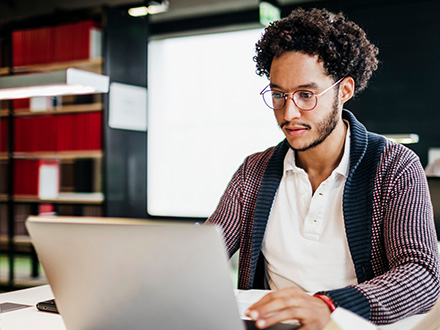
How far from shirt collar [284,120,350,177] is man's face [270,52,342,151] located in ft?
0.27

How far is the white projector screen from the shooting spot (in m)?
5.08

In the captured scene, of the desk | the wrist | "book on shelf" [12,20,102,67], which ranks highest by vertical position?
"book on shelf" [12,20,102,67]

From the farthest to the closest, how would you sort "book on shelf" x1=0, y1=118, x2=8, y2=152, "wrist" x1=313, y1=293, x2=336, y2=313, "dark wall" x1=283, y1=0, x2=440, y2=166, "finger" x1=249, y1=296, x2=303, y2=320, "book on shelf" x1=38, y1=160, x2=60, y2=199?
1. "book on shelf" x1=0, y1=118, x2=8, y2=152
2. "book on shelf" x1=38, y1=160, x2=60, y2=199
3. "dark wall" x1=283, y1=0, x2=440, y2=166
4. "wrist" x1=313, y1=293, x2=336, y2=313
5. "finger" x1=249, y1=296, x2=303, y2=320

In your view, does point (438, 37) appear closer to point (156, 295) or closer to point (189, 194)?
point (189, 194)

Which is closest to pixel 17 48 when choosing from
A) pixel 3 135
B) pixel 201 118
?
pixel 3 135

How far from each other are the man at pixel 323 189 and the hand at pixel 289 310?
334mm

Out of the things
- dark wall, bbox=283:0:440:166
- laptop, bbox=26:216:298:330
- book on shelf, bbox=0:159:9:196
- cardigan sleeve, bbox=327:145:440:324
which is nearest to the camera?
laptop, bbox=26:216:298:330

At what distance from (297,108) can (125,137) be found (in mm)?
2999

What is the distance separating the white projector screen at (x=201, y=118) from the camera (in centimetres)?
508

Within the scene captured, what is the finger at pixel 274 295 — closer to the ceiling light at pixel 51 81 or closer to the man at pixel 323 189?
the man at pixel 323 189

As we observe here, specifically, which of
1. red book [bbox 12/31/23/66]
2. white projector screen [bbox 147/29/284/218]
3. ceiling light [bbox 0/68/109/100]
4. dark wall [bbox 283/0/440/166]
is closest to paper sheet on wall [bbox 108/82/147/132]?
white projector screen [bbox 147/29/284/218]

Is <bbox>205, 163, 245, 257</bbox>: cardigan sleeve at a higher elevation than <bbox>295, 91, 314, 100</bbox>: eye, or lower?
lower

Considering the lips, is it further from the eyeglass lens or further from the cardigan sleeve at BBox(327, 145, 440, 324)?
the cardigan sleeve at BBox(327, 145, 440, 324)

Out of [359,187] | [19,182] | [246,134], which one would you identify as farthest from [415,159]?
[19,182]
